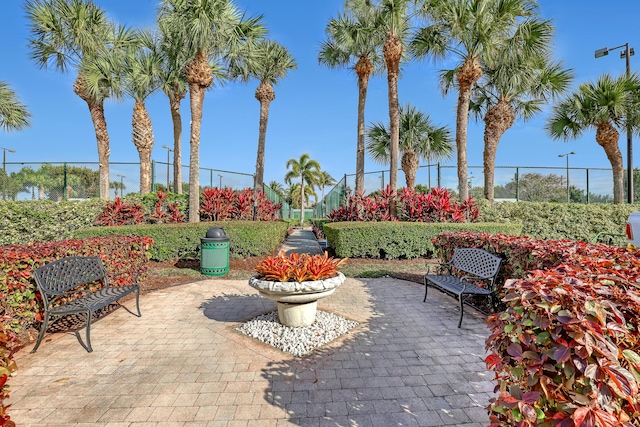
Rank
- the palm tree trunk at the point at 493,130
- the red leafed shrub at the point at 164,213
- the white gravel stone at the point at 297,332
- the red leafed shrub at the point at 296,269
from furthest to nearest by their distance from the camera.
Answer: the palm tree trunk at the point at 493,130 → the red leafed shrub at the point at 164,213 → the red leafed shrub at the point at 296,269 → the white gravel stone at the point at 297,332

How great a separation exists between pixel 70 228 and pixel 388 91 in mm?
11657

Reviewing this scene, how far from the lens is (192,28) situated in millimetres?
8602

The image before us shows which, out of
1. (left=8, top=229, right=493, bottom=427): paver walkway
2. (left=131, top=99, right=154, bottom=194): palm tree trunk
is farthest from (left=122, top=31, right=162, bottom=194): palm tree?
(left=8, top=229, right=493, bottom=427): paver walkway

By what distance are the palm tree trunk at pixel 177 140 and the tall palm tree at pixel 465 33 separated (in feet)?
34.2

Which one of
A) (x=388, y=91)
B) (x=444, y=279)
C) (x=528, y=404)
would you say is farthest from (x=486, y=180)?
(x=528, y=404)

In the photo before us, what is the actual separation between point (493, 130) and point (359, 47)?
657 centimetres

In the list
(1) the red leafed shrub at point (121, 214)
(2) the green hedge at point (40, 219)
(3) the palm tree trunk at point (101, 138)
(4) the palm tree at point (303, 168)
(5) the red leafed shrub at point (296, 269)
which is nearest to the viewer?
(5) the red leafed shrub at point (296, 269)

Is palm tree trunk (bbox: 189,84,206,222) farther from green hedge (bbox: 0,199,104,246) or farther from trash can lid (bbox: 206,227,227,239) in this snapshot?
green hedge (bbox: 0,199,104,246)

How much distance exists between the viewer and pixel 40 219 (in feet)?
28.6

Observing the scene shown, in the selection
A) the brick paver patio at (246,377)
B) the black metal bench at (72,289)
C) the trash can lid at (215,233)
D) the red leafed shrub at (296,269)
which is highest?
the trash can lid at (215,233)

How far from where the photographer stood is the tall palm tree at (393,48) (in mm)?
10312

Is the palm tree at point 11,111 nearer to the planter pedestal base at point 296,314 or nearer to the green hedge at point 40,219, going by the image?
the green hedge at point 40,219

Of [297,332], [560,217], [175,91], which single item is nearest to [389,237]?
[297,332]

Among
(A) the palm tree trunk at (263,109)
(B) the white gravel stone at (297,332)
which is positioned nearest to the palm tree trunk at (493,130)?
(A) the palm tree trunk at (263,109)
